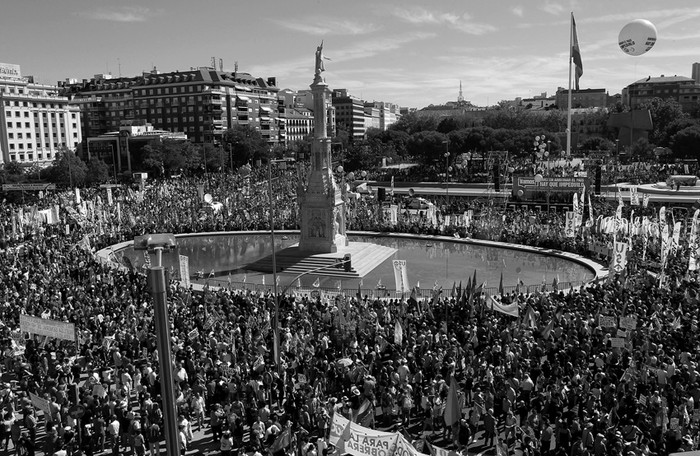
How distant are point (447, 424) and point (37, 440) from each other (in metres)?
10.8

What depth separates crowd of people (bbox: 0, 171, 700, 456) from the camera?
1598cm

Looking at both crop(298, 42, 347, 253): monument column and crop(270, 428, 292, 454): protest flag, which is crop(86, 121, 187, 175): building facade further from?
crop(270, 428, 292, 454): protest flag

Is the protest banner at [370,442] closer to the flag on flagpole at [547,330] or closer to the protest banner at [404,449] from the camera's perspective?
the protest banner at [404,449]

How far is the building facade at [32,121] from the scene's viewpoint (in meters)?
119

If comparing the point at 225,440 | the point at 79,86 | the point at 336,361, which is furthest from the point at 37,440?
the point at 79,86

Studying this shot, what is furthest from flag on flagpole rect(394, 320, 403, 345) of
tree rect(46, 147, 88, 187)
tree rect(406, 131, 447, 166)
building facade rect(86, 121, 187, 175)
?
building facade rect(86, 121, 187, 175)

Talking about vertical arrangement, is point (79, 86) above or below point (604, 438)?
above

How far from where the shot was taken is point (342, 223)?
1748 inches

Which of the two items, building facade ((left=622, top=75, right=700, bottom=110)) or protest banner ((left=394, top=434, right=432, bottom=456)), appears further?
building facade ((left=622, top=75, right=700, bottom=110))

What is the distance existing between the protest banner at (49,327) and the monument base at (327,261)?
18.9 metres

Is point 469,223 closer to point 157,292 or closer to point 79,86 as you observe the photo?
point 157,292

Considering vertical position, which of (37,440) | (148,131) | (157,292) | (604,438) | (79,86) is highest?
(79,86)

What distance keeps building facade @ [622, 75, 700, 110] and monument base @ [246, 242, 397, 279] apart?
144 metres

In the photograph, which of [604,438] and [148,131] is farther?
[148,131]
